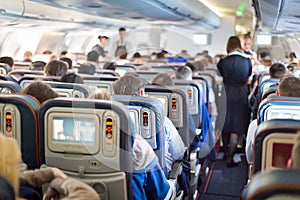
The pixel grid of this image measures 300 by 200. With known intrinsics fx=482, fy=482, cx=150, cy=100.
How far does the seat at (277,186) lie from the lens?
148 centimetres

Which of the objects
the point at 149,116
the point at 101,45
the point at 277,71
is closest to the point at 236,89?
the point at 277,71

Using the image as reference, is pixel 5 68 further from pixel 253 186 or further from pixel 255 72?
pixel 253 186

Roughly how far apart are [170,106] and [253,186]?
121 inches

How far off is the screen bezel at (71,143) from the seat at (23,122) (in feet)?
0.40

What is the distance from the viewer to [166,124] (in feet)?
13.7

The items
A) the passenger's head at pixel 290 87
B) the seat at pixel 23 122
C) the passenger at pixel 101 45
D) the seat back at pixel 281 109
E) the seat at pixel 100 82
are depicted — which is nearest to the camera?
the seat at pixel 23 122

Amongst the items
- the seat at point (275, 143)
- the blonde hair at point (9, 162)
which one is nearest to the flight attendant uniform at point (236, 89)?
the seat at point (275, 143)

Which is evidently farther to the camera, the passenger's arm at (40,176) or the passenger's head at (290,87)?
the passenger's head at (290,87)

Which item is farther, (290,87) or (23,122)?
(290,87)

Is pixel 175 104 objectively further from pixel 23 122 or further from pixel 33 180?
pixel 33 180

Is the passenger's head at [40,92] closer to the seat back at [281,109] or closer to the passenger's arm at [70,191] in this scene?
the passenger's arm at [70,191]

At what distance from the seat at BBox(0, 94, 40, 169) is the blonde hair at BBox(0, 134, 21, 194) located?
1.10 m

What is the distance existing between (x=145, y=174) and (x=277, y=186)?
5.73ft

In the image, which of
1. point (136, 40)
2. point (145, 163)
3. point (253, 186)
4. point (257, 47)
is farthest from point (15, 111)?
point (257, 47)
